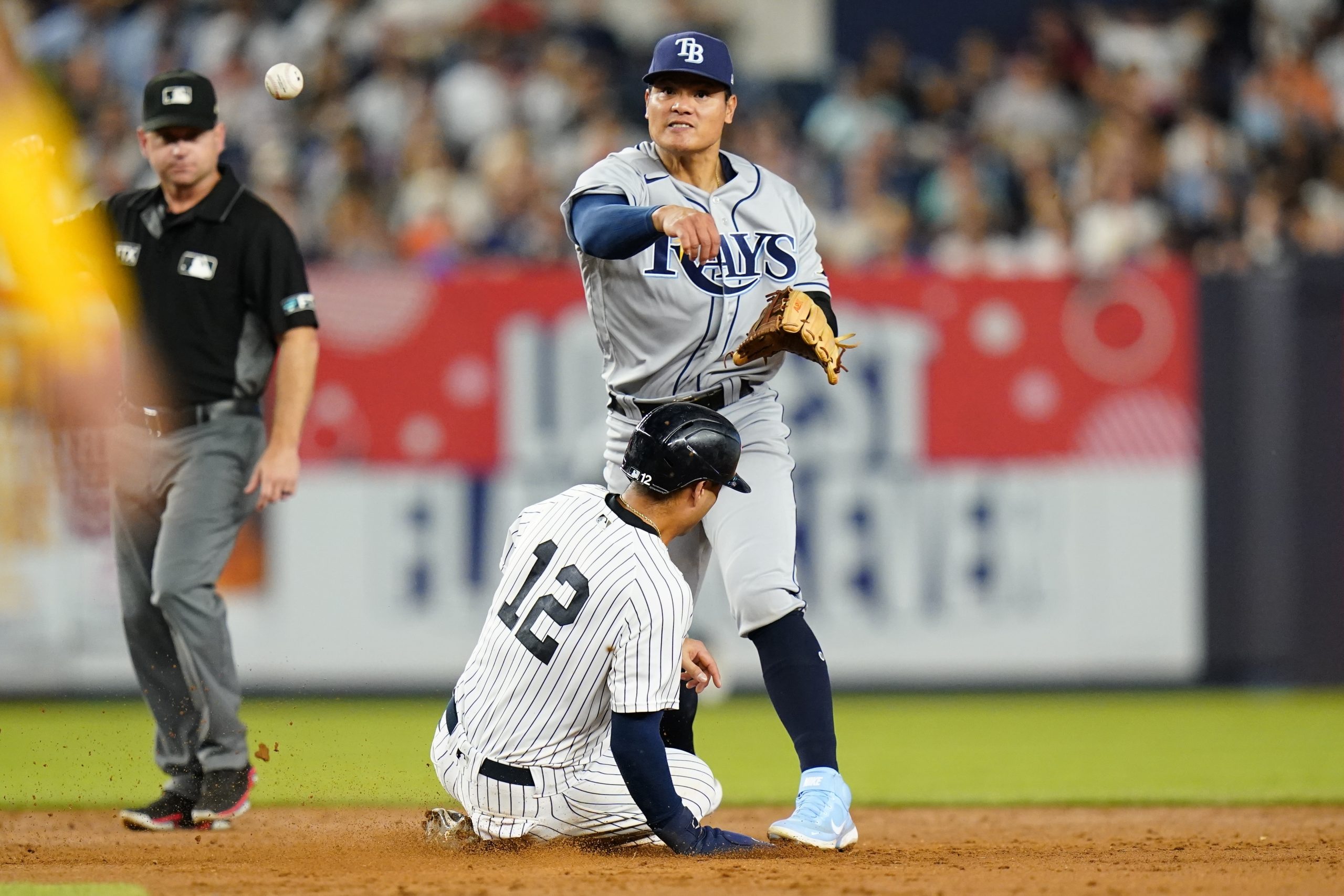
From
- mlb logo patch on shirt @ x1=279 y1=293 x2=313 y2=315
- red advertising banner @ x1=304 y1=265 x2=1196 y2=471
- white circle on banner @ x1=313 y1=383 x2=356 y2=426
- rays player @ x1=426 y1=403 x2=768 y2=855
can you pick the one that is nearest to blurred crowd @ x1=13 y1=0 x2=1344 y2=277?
red advertising banner @ x1=304 y1=265 x2=1196 y2=471

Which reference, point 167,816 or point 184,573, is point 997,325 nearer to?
point 184,573

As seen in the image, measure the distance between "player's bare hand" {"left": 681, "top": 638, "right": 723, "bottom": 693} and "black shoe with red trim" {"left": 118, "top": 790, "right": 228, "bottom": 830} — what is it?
1.75 metres

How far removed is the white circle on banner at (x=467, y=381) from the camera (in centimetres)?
933

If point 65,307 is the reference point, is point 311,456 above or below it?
below

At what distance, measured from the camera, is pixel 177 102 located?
529cm

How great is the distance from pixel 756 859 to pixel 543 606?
81 cm

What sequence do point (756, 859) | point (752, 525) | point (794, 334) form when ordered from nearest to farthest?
point (756, 859) → point (794, 334) → point (752, 525)

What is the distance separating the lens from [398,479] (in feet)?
30.3

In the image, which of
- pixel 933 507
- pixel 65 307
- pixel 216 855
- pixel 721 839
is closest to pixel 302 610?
pixel 65 307

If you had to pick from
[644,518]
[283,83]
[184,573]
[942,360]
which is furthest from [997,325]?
[644,518]

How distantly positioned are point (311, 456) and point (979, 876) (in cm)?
589

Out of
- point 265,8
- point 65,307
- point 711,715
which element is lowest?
point 711,715

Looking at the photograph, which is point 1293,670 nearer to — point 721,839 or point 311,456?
point 311,456

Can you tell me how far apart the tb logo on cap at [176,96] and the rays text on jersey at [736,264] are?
169 cm
